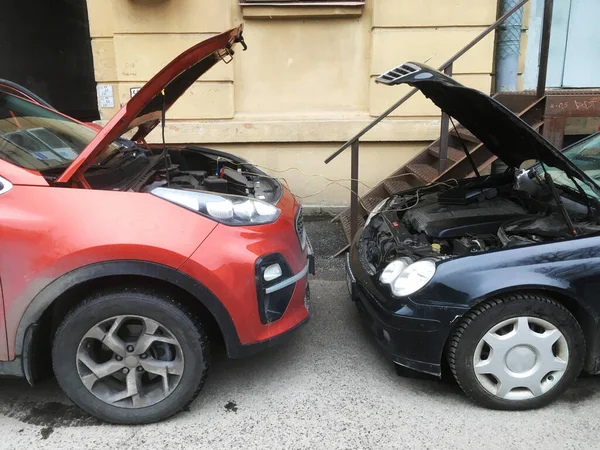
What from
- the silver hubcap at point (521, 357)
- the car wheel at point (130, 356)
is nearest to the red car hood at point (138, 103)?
the car wheel at point (130, 356)

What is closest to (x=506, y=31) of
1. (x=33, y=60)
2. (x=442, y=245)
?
(x=442, y=245)

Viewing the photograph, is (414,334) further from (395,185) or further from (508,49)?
(508,49)

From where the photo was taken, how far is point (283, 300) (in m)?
2.66

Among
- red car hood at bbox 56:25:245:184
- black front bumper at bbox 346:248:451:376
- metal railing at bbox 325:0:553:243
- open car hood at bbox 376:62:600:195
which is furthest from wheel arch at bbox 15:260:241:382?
metal railing at bbox 325:0:553:243

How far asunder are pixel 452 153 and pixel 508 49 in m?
1.63

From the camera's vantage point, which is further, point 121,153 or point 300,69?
point 300,69

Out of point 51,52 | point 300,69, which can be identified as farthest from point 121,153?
point 51,52

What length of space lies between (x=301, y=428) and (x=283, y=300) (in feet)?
2.18

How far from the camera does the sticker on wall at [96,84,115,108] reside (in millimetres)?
6105

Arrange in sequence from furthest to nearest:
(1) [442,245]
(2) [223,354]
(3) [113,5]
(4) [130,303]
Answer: (3) [113,5] → (2) [223,354] → (1) [442,245] → (4) [130,303]

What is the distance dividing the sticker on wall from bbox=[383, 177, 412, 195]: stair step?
3.54 m

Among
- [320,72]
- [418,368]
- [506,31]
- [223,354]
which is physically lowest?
[223,354]

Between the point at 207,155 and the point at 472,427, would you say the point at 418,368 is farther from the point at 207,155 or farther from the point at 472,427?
the point at 207,155

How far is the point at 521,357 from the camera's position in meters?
2.55
